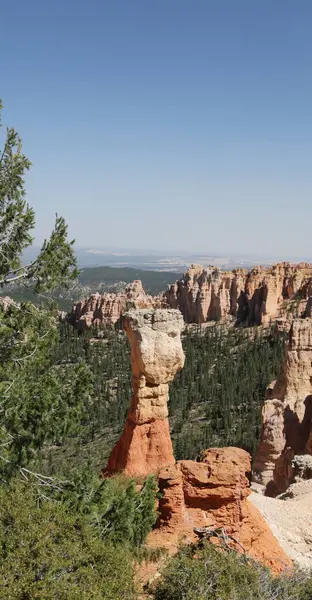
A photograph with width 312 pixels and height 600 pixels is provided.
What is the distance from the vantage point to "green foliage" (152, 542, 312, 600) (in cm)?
780

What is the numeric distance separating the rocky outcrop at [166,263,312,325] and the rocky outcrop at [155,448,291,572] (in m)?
77.6

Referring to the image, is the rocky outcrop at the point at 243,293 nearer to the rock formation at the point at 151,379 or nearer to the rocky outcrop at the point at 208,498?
the rock formation at the point at 151,379

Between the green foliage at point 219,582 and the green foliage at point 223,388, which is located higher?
the green foliage at point 219,582

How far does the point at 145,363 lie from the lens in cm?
1652

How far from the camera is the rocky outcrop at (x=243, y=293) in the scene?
9862cm

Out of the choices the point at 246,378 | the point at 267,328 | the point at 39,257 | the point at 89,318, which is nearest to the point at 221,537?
the point at 39,257

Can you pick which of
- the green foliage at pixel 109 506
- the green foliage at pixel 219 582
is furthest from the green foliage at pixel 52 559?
the green foliage at pixel 109 506

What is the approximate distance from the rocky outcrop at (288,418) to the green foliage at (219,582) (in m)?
14.5

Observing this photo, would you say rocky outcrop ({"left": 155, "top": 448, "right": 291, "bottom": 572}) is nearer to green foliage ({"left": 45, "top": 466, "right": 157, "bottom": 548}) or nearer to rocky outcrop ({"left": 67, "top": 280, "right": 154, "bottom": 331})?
green foliage ({"left": 45, "top": 466, "right": 157, "bottom": 548})

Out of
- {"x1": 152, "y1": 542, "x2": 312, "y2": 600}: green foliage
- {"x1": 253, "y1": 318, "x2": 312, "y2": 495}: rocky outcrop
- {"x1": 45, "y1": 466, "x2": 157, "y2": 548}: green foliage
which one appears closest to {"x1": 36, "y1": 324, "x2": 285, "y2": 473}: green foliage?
{"x1": 253, "y1": 318, "x2": 312, "y2": 495}: rocky outcrop

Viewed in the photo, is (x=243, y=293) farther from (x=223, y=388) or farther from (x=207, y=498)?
(x=207, y=498)

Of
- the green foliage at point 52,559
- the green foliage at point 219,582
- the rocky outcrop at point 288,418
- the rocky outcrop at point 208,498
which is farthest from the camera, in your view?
the rocky outcrop at point 288,418

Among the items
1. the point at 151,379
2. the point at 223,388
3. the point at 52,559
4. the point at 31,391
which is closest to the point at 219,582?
the point at 52,559

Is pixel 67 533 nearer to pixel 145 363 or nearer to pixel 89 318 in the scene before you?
pixel 145 363
